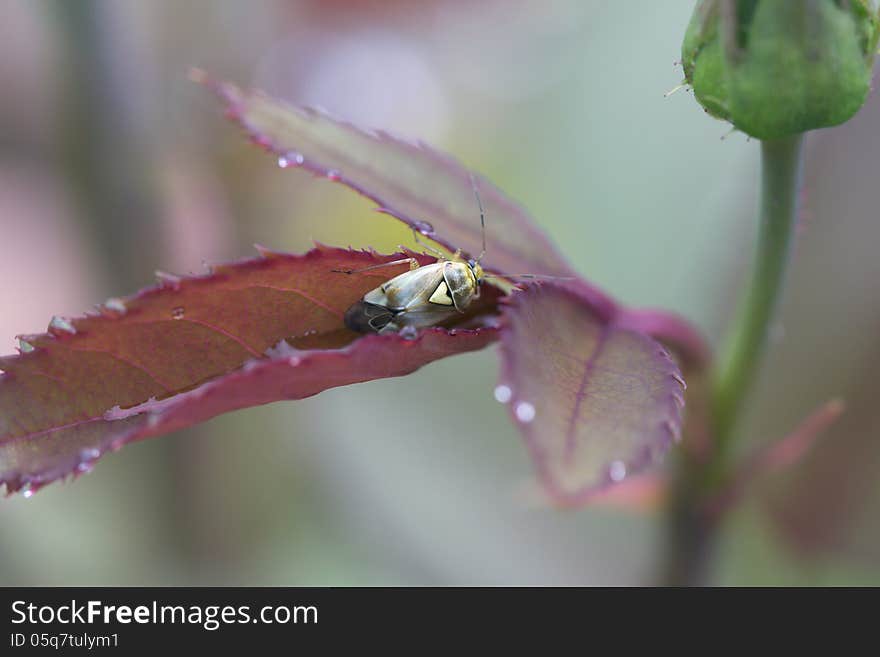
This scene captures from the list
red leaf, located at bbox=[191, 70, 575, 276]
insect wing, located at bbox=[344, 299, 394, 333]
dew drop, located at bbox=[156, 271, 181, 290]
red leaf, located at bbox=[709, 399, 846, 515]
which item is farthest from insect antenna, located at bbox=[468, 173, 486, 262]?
red leaf, located at bbox=[709, 399, 846, 515]

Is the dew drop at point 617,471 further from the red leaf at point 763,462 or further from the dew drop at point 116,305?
the red leaf at point 763,462

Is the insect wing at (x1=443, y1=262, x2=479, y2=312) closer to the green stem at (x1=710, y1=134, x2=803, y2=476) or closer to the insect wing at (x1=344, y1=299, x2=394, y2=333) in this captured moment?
the insect wing at (x1=344, y1=299, x2=394, y2=333)

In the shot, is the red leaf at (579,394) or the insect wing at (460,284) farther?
the insect wing at (460,284)

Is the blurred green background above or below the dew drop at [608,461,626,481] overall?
above

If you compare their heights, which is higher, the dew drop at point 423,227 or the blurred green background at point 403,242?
the blurred green background at point 403,242

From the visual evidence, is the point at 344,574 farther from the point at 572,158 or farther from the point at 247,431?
the point at 572,158

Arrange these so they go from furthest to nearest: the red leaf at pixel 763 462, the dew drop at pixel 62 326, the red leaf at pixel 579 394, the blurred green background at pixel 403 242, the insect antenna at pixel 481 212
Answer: the blurred green background at pixel 403 242, the red leaf at pixel 763 462, the insect antenna at pixel 481 212, the dew drop at pixel 62 326, the red leaf at pixel 579 394

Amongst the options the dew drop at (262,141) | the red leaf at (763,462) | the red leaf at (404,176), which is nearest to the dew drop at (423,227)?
the red leaf at (404,176)

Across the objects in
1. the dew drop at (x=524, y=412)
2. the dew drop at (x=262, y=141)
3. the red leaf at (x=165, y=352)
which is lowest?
the dew drop at (x=524, y=412)

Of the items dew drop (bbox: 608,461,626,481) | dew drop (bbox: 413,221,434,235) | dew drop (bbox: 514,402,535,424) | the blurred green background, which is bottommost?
dew drop (bbox: 608,461,626,481)
